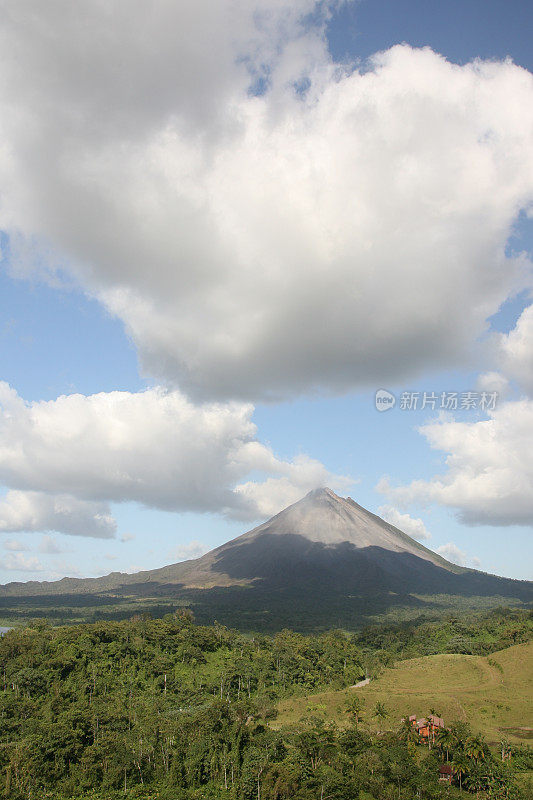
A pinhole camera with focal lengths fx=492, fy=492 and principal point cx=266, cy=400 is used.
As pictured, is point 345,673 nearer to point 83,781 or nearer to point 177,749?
point 177,749

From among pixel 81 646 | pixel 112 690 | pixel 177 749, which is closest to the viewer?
pixel 177 749

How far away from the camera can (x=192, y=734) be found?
165ft

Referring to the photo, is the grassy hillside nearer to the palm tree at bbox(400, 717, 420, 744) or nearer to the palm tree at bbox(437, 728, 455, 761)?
the palm tree at bbox(400, 717, 420, 744)

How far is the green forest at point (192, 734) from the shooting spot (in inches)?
1651

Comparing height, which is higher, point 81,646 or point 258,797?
point 81,646

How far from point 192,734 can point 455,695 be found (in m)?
37.5

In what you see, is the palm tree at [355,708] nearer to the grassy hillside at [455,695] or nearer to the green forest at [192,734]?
the green forest at [192,734]

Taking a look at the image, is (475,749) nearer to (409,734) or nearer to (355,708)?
(409,734)

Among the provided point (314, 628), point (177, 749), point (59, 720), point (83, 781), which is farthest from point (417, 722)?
point (314, 628)

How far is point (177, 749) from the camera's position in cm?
4872

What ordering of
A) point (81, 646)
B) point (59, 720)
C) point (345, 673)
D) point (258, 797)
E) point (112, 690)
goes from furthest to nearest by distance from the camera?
point (345, 673), point (81, 646), point (112, 690), point (59, 720), point (258, 797)

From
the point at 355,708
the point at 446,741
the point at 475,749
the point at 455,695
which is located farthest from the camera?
the point at 455,695

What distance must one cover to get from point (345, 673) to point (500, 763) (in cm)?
4269

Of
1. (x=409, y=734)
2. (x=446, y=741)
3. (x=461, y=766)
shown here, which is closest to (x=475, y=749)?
(x=461, y=766)
